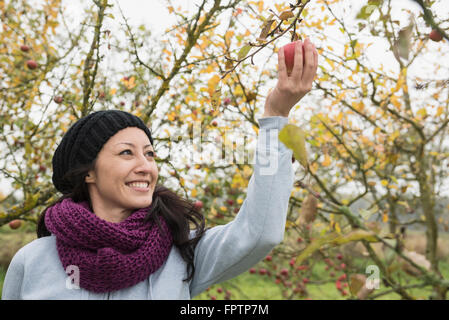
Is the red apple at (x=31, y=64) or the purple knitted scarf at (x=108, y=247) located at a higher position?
the red apple at (x=31, y=64)

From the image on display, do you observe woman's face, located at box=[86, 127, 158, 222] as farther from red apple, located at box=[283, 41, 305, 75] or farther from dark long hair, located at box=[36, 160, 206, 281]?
red apple, located at box=[283, 41, 305, 75]

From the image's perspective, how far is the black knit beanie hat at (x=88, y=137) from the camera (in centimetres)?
112

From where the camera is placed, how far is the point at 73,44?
2418 mm

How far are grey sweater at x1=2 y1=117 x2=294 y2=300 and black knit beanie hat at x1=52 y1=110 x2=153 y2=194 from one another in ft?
0.78

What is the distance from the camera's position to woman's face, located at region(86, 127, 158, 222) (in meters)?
1.06

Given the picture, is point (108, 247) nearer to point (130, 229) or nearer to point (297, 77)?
point (130, 229)

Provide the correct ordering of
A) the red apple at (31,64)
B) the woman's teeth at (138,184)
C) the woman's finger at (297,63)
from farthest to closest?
the red apple at (31,64) < the woman's teeth at (138,184) < the woman's finger at (297,63)

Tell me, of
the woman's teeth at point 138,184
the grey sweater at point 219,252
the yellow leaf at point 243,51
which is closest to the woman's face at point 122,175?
the woman's teeth at point 138,184

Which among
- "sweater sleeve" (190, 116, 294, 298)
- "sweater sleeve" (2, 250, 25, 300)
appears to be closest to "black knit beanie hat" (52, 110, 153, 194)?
"sweater sleeve" (2, 250, 25, 300)

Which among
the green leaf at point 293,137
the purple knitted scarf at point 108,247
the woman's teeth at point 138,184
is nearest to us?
the green leaf at point 293,137

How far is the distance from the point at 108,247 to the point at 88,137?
344 millimetres

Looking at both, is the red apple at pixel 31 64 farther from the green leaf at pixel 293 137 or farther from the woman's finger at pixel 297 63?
the green leaf at pixel 293 137
